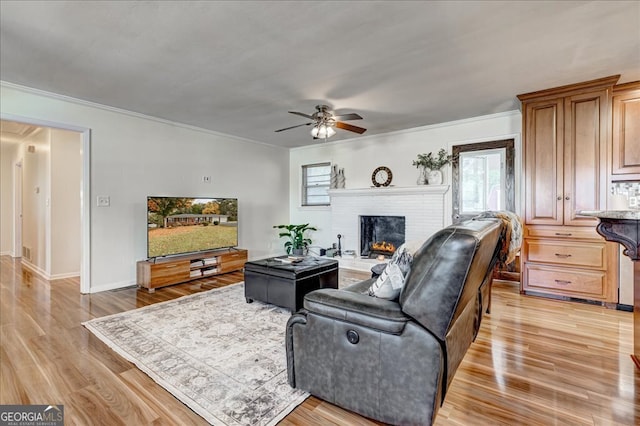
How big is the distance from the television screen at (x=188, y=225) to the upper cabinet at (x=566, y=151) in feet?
14.3

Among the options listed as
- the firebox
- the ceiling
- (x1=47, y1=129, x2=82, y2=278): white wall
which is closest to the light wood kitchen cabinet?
the ceiling

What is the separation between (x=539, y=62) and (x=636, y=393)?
8.81ft

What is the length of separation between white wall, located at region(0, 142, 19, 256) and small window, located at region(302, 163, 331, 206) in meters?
6.54

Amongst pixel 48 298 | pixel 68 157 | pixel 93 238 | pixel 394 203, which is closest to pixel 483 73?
pixel 394 203

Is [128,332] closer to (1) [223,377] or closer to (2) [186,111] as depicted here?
(1) [223,377]

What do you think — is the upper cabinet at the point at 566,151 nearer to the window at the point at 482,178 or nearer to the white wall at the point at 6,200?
the window at the point at 482,178

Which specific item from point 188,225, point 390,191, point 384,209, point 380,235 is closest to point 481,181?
point 390,191

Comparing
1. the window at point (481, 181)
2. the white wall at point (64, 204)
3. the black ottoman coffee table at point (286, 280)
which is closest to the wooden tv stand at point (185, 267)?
the black ottoman coffee table at point (286, 280)

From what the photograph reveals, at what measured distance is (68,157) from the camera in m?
4.91

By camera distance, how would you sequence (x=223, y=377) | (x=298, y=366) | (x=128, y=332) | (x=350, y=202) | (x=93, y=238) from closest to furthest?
1. (x=298, y=366)
2. (x=223, y=377)
3. (x=128, y=332)
4. (x=93, y=238)
5. (x=350, y=202)

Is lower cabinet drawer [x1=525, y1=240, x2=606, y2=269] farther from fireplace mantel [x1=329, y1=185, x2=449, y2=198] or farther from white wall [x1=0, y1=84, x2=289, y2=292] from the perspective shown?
white wall [x1=0, y1=84, x2=289, y2=292]

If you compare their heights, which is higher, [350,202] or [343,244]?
[350,202]

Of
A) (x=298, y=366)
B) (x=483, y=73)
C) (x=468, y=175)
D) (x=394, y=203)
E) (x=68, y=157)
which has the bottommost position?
(x=298, y=366)

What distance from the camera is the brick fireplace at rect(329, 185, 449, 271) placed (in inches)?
192
